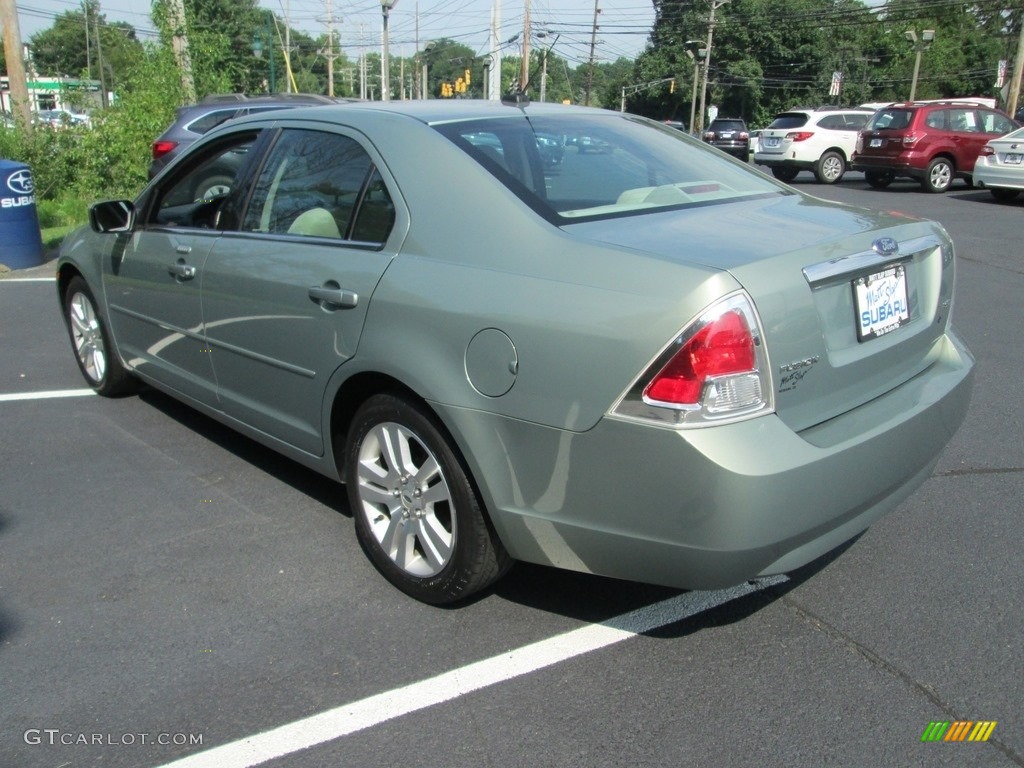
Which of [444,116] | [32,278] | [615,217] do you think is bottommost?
[32,278]

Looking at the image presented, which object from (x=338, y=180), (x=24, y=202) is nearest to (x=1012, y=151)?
(x=24, y=202)

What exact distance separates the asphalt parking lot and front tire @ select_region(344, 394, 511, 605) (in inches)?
5.7

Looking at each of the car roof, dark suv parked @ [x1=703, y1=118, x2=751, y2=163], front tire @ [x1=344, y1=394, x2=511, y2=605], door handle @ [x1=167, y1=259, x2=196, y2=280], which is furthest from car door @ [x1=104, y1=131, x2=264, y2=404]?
dark suv parked @ [x1=703, y1=118, x2=751, y2=163]

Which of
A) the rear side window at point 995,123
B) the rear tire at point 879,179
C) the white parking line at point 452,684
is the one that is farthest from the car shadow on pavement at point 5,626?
the rear side window at point 995,123

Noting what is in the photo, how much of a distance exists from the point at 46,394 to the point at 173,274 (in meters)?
2.00

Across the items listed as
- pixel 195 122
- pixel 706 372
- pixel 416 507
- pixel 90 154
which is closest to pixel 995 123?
pixel 195 122

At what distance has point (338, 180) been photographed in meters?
3.70

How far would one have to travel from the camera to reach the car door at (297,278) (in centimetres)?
343

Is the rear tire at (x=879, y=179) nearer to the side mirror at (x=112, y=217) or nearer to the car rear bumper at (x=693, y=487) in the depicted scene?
the side mirror at (x=112, y=217)

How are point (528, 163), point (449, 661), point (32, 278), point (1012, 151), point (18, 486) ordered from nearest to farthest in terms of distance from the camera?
point (449, 661) → point (528, 163) → point (18, 486) → point (32, 278) → point (1012, 151)

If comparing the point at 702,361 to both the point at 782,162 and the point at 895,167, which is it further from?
the point at 782,162

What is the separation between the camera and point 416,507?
3.31 m

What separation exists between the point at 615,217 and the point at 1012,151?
1656 cm

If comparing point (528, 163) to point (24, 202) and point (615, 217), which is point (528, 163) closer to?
point (615, 217)
